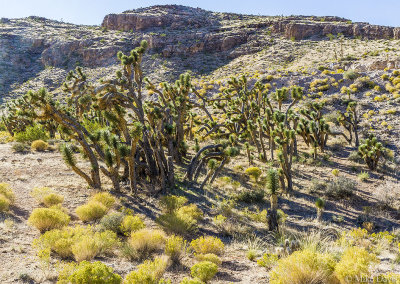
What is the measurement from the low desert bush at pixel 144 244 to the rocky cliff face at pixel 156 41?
42112mm

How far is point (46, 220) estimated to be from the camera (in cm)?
650

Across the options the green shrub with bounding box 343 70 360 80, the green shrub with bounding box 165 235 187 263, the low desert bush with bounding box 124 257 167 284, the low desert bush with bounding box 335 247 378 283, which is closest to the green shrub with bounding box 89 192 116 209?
the green shrub with bounding box 165 235 187 263

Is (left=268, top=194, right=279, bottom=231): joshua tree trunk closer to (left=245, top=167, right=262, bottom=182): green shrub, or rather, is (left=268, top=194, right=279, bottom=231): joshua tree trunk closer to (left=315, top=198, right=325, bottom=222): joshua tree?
(left=315, top=198, right=325, bottom=222): joshua tree

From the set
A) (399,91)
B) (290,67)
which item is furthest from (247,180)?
(290,67)

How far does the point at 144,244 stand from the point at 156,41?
5845 centimetres

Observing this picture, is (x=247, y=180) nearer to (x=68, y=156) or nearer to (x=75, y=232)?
(x=68, y=156)

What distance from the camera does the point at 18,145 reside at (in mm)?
Result: 16078

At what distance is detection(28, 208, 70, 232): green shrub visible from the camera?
6.45 metres

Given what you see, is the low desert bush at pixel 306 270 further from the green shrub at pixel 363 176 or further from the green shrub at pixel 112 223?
the green shrub at pixel 363 176

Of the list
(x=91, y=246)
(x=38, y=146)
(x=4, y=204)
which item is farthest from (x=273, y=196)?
(x=38, y=146)

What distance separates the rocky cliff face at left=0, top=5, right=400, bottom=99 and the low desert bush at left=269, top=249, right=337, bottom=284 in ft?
144

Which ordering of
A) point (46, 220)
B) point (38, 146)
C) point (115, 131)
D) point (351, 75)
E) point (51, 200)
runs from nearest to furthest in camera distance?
point (46, 220)
point (51, 200)
point (115, 131)
point (38, 146)
point (351, 75)

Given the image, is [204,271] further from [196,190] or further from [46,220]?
[196,190]

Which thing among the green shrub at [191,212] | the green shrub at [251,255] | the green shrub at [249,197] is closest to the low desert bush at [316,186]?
the green shrub at [249,197]
